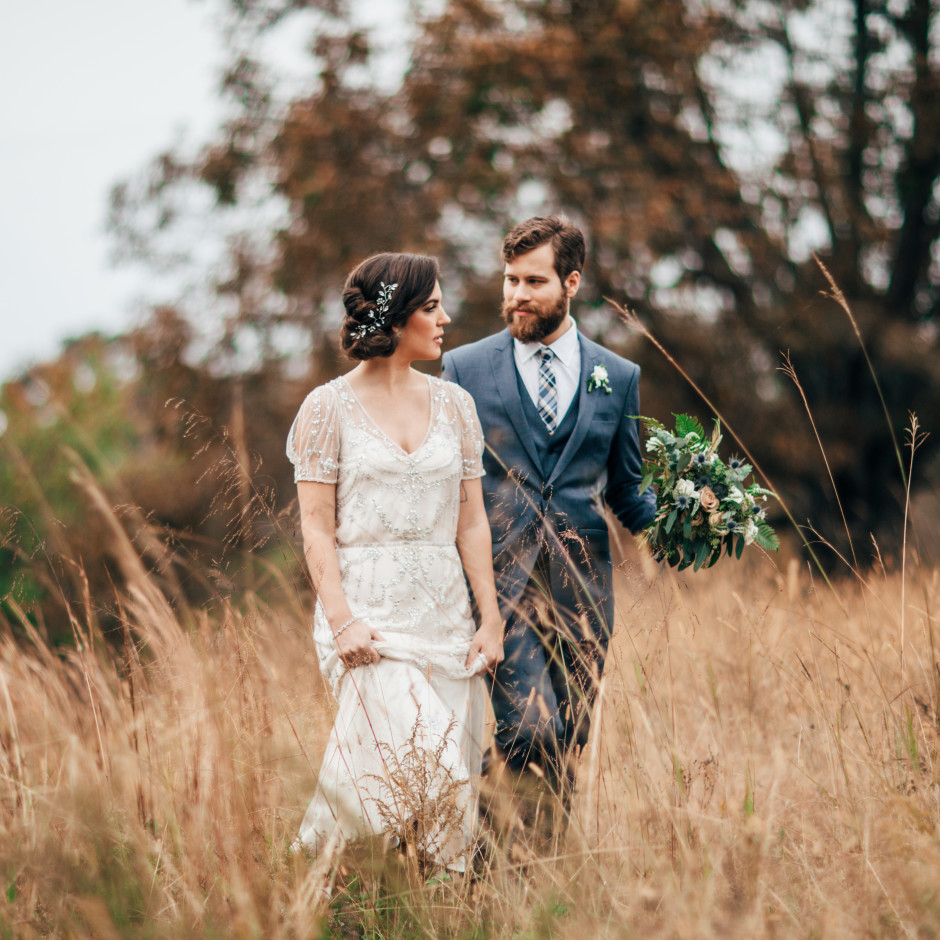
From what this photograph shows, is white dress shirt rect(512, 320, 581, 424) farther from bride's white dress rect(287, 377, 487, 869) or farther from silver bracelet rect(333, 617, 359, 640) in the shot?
silver bracelet rect(333, 617, 359, 640)

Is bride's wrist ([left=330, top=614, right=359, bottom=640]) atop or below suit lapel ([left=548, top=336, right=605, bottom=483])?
below

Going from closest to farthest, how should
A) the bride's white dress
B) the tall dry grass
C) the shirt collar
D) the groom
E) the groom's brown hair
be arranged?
1. the tall dry grass
2. the bride's white dress
3. the groom
4. the groom's brown hair
5. the shirt collar

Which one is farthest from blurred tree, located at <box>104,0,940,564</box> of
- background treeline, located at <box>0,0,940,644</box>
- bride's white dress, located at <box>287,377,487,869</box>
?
bride's white dress, located at <box>287,377,487,869</box>

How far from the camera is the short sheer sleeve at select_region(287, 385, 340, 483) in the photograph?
9.52 ft

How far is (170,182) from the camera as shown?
497 inches

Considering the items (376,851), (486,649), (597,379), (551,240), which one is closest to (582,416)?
(597,379)

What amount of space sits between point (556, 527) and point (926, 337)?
8.59 m

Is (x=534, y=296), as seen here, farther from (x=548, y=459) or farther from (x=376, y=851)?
(x=376, y=851)

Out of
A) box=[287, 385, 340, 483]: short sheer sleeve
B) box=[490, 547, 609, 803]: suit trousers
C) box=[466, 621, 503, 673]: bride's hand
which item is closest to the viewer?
box=[287, 385, 340, 483]: short sheer sleeve

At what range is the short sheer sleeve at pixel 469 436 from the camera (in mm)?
3195

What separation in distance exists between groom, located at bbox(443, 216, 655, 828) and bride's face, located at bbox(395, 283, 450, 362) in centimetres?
47

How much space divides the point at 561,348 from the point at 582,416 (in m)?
0.31

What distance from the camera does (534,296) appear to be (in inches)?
138

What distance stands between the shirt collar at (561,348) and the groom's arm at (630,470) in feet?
0.83
